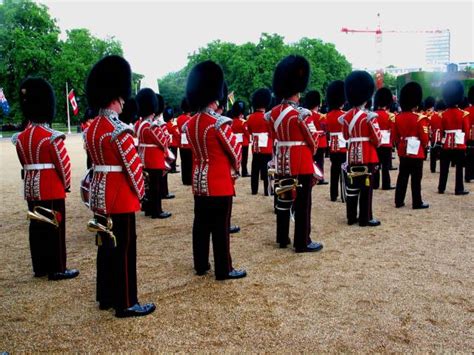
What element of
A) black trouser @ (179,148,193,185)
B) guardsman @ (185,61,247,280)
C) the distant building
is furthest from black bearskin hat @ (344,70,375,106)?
the distant building

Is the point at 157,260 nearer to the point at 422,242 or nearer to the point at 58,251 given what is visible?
the point at 58,251

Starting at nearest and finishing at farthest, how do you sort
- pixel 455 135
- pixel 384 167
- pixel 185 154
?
1. pixel 455 135
2. pixel 384 167
3. pixel 185 154

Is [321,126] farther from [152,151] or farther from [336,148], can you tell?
[152,151]

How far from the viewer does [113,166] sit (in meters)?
3.49

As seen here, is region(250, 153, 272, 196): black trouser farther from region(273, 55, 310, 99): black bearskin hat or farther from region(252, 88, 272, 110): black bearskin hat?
region(273, 55, 310, 99): black bearskin hat

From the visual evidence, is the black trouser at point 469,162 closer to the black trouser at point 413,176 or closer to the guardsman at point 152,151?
the black trouser at point 413,176

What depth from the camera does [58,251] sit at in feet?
14.7

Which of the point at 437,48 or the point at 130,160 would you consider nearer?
the point at 130,160

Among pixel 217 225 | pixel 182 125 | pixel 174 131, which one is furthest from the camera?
pixel 174 131

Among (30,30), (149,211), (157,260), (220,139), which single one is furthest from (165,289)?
(30,30)

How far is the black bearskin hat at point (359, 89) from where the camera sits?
6281 mm

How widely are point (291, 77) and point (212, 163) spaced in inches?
58.0

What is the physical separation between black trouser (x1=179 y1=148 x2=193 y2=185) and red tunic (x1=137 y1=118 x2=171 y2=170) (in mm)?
3359

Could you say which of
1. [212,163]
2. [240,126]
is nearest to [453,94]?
[240,126]
